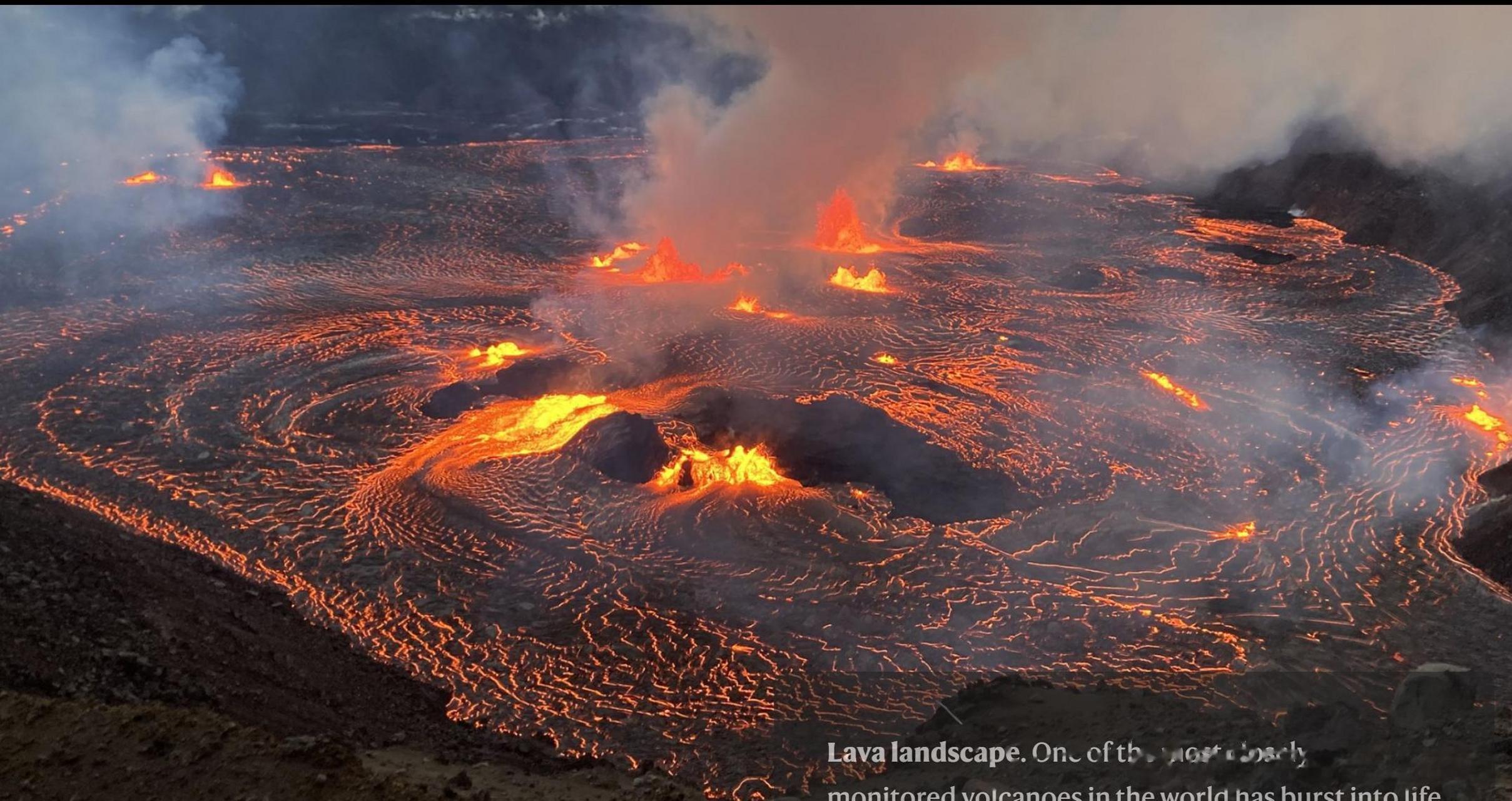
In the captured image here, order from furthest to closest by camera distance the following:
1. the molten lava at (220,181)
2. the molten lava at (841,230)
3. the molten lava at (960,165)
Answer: the molten lava at (960,165) < the molten lava at (220,181) < the molten lava at (841,230)

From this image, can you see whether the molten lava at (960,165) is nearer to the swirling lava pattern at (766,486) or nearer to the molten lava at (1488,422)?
the swirling lava pattern at (766,486)

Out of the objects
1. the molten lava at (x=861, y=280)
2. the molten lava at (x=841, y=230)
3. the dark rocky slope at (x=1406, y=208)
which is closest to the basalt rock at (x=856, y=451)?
the molten lava at (x=861, y=280)

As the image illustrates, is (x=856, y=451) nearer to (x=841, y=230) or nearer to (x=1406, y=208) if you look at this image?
(x=841, y=230)

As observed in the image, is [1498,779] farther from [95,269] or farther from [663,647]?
[95,269]

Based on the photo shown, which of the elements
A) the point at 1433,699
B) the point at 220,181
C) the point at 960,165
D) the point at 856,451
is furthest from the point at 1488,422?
the point at 220,181

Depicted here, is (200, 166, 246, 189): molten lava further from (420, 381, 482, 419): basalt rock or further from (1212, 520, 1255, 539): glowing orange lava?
(1212, 520, 1255, 539): glowing orange lava

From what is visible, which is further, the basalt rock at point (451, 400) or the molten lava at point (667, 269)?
the molten lava at point (667, 269)
